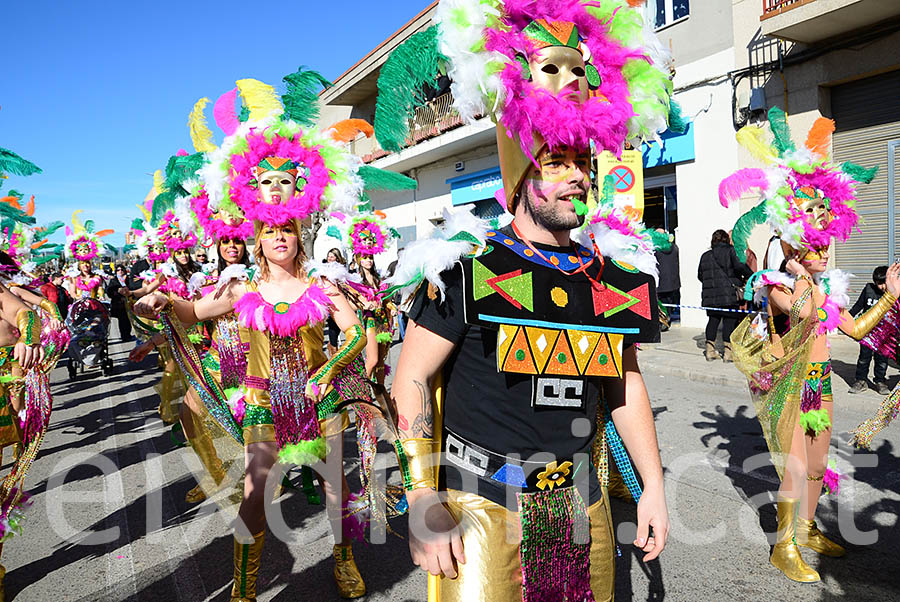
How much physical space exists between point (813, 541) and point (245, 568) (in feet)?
10.6

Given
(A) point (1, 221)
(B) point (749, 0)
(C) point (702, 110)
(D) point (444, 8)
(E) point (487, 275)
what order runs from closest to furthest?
(E) point (487, 275) < (D) point (444, 8) < (A) point (1, 221) < (B) point (749, 0) < (C) point (702, 110)

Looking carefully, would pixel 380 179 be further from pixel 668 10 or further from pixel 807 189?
pixel 668 10

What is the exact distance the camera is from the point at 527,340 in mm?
1907

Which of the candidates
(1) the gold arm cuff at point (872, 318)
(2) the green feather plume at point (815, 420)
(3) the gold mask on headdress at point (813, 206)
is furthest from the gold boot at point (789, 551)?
(3) the gold mask on headdress at point (813, 206)

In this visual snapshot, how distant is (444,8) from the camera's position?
208 cm

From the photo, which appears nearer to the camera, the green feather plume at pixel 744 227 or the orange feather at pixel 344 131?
the orange feather at pixel 344 131

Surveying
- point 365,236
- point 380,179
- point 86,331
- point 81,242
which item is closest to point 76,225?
point 81,242

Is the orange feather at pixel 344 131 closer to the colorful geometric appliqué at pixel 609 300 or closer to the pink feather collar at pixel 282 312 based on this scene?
the pink feather collar at pixel 282 312

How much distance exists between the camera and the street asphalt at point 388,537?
3.41 metres

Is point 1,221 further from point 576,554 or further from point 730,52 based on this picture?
point 730,52

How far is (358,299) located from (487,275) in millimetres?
2028

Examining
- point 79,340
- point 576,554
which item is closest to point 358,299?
point 576,554

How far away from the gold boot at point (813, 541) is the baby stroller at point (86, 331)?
1202cm


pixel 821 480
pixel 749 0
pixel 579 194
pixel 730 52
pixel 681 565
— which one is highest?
pixel 749 0
